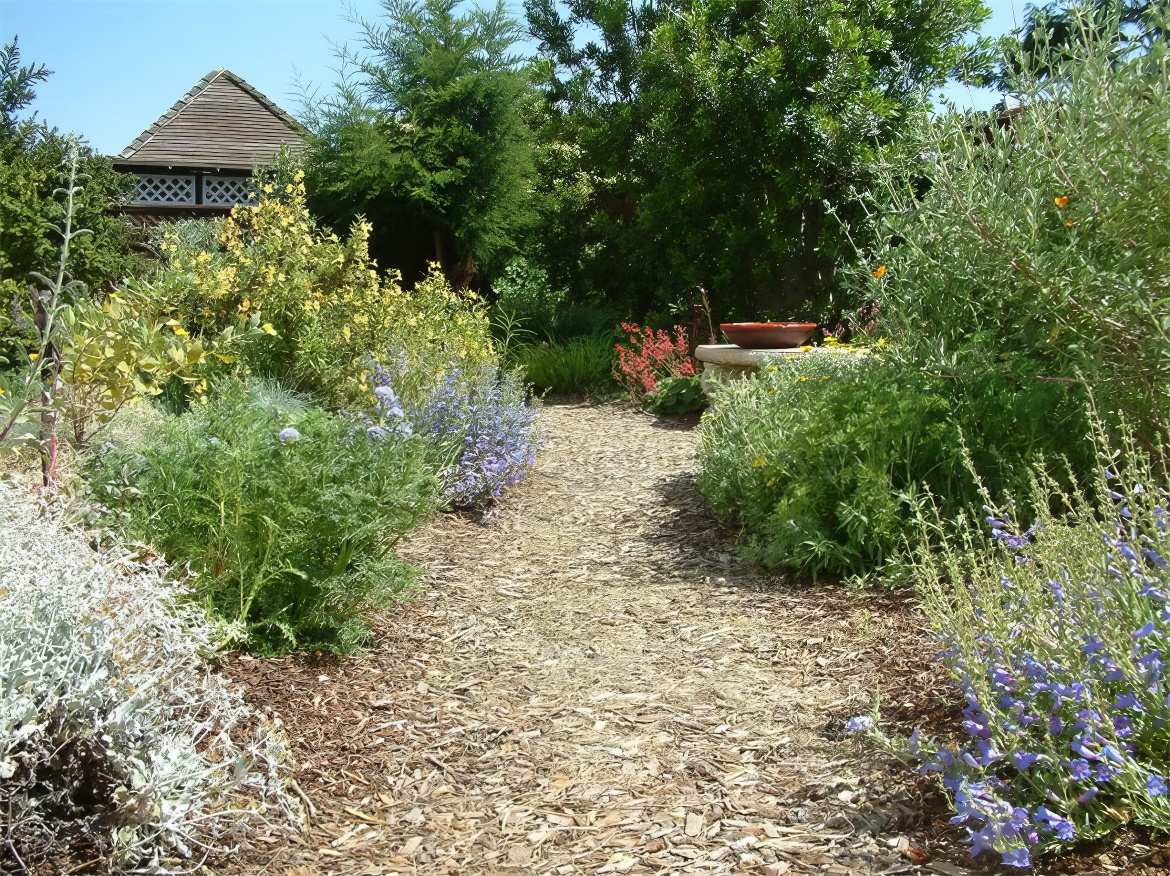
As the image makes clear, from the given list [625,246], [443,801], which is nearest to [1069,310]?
[443,801]

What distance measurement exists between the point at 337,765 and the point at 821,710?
1549mm

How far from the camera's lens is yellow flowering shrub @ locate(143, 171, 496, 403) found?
6.35 m

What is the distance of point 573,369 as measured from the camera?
9.96 metres

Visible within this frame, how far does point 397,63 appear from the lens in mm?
11281

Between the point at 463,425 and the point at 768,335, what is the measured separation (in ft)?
10.9

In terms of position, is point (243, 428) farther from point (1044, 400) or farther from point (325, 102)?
point (325, 102)

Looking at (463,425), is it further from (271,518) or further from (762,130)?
(762,130)

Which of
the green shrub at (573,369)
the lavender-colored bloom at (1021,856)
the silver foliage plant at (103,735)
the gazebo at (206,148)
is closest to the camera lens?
the lavender-colored bloom at (1021,856)

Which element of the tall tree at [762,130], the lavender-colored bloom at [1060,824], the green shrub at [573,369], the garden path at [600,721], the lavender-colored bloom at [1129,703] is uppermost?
the tall tree at [762,130]

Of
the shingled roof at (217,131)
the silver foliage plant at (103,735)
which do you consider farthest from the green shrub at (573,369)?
the shingled roof at (217,131)

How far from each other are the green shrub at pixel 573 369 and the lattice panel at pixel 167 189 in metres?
11.1

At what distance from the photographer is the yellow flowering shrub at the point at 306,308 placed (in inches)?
250

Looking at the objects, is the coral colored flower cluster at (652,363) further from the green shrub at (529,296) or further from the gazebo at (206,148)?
the gazebo at (206,148)

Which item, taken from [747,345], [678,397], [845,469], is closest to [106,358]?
[845,469]
